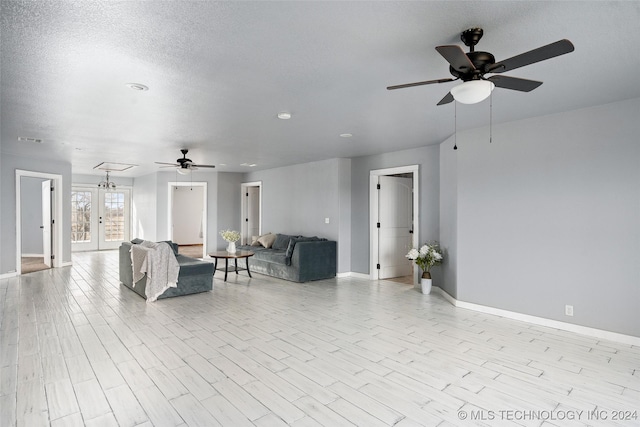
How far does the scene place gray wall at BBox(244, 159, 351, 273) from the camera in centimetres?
716

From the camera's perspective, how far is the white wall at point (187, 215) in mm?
13117

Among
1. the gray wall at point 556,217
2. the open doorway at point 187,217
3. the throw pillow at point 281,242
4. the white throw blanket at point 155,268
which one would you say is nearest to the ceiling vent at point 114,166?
the open doorway at point 187,217

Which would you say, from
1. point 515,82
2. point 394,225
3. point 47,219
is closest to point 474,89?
point 515,82

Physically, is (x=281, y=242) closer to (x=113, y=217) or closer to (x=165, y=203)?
(x=165, y=203)

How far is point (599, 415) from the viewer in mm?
2338

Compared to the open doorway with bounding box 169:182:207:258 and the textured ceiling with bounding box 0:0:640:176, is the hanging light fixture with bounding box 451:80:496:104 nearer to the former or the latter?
the textured ceiling with bounding box 0:0:640:176

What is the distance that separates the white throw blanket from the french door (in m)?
7.53

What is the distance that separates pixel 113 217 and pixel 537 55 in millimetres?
12986

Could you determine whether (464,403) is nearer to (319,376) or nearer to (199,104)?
(319,376)

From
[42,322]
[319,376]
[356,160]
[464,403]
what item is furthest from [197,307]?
[356,160]

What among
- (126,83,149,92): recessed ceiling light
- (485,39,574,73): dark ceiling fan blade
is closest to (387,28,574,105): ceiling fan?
(485,39,574,73): dark ceiling fan blade

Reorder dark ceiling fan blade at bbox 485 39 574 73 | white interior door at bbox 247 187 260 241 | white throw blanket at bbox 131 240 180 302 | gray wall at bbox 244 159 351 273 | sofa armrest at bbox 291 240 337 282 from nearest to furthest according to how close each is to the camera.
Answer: dark ceiling fan blade at bbox 485 39 574 73 < white throw blanket at bbox 131 240 180 302 < sofa armrest at bbox 291 240 337 282 < gray wall at bbox 244 159 351 273 < white interior door at bbox 247 187 260 241

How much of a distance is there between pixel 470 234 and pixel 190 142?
4547 mm

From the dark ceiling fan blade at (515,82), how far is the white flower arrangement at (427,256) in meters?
3.45
